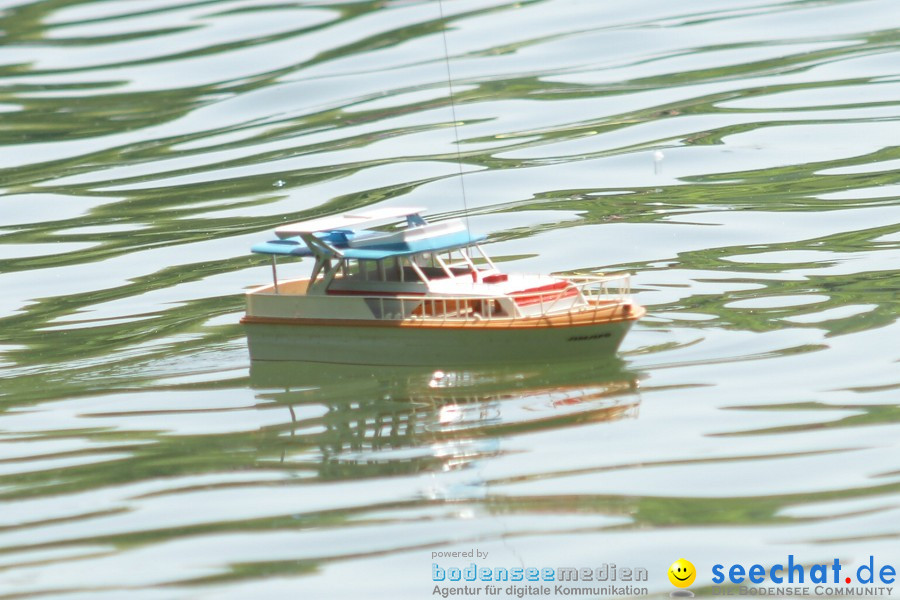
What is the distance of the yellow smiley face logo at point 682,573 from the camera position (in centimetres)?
1541

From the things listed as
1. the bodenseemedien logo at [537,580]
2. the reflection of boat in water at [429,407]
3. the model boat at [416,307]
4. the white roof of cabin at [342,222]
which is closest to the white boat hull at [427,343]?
the model boat at [416,307]

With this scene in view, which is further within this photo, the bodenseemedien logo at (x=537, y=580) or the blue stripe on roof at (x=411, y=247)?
the blue stripe on roof at (x=411, y=247)

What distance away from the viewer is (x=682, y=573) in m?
15.5

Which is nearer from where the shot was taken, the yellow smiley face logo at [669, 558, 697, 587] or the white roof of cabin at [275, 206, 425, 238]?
the yellow smiley face logo at [669, 558, 697, 587]

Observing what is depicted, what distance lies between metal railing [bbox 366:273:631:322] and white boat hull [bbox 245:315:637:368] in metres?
0.25

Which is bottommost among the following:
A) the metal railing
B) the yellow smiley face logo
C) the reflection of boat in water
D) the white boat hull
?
the yellow smiley face logo

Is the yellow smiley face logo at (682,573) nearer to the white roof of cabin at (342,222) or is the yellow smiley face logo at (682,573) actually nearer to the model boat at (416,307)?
the model boat at (416,307)

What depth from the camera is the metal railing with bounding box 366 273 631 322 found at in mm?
22438

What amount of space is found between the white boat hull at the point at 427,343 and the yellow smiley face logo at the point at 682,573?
6.98 m

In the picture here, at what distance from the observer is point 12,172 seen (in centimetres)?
4312

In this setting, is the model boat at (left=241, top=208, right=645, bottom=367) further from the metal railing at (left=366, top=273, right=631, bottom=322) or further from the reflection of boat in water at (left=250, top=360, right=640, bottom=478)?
the reflection of boat in water at (left=250, top=360, right=640, bottom=478)

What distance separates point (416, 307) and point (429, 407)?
7.06ft

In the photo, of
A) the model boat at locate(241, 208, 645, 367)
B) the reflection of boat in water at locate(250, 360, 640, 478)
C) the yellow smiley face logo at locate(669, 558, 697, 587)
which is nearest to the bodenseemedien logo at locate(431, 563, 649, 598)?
the yellow smiley face logo at locate(669, 558, 697, 587)

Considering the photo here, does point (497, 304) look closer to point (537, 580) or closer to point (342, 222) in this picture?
point (342, 222)
